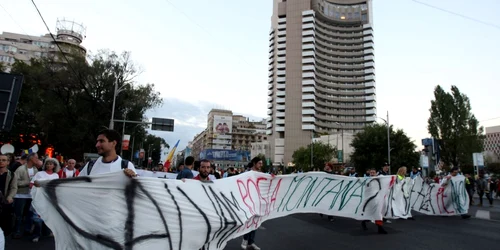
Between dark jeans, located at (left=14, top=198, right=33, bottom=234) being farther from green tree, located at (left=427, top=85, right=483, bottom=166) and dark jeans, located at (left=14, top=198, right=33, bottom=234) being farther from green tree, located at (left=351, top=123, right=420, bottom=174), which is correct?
green tree, located at (left=427, top=85, right=483, bottom=166)

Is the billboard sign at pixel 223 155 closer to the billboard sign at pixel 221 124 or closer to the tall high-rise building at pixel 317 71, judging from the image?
the tall high-rise building at pixel 317 71

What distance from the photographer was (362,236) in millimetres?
7625

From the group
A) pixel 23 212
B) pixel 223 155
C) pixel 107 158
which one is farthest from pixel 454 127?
pixel 107 158

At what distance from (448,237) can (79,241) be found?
761cm

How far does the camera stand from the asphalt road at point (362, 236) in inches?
257

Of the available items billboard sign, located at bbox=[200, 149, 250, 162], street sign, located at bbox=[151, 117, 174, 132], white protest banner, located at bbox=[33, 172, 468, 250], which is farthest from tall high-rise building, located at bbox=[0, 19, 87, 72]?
white protest banner, located at bbox=[33, 172, 468, 250]

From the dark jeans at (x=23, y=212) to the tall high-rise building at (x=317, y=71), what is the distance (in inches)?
3811

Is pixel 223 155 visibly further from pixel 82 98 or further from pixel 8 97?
pixel 8 97

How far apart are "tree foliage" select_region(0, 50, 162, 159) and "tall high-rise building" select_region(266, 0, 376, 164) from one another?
73.9 metres

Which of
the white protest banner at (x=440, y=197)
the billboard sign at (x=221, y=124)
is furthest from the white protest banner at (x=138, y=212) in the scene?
the billboard sign at (x=221, y=124)

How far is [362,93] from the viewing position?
392 ft

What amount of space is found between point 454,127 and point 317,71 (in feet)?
225

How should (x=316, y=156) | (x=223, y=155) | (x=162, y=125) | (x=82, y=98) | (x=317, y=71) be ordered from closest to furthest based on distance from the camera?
(x=162, y=125) → (x=82, y=98) → (x=316, y=156) → (x=223, y=155) → (x=317, y=71)

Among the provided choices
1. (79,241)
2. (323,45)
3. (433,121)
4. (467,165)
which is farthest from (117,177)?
(323,45)
